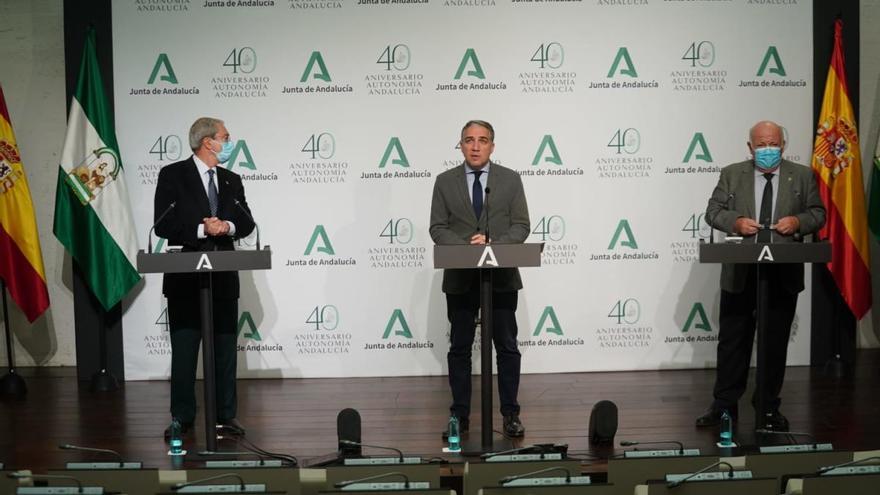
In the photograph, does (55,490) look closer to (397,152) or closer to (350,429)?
(350,429)

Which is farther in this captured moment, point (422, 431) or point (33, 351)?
point (33, 351)

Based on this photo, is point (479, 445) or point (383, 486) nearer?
point (383, 486)

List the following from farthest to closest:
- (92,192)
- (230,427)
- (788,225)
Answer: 1. (92,192)
2. (230,427)
3. (788,225)

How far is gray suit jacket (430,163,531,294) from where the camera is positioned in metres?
4.98

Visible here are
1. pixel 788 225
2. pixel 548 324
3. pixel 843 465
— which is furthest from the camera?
pixel 548 324

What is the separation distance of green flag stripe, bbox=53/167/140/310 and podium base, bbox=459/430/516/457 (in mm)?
2866

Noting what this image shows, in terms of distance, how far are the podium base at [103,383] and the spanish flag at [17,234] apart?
64 cm

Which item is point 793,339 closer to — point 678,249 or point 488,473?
point 678,249

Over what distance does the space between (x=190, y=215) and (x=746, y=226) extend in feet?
9.37

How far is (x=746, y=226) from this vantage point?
15.6 ft

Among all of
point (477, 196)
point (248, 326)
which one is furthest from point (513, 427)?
point (248, 326)

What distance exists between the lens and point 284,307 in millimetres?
6770

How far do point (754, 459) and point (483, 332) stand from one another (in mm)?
1516

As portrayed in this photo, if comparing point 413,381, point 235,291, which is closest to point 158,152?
point 235,291
